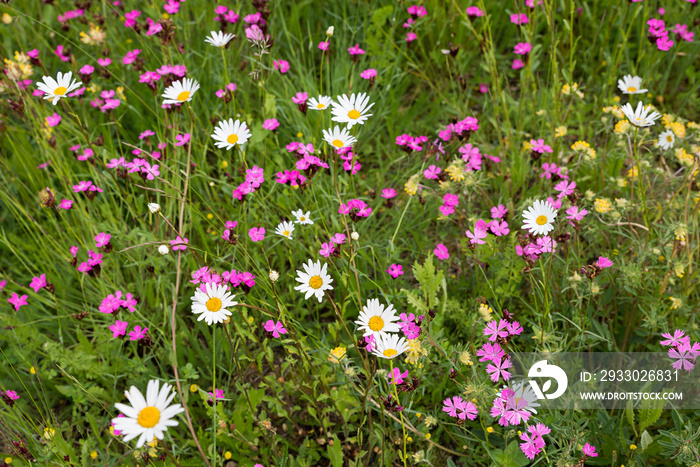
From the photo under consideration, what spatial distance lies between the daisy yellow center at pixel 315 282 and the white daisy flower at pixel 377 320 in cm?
22

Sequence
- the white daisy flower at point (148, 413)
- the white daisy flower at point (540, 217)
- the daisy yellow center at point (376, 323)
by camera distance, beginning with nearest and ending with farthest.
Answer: the white daisy flower at point (148, 413), the daisy yellow center at point (376, 323), the white daisy flower at point (540, 217)

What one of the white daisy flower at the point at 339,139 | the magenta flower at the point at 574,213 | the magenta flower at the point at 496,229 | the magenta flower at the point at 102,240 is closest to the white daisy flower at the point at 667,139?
the magenta flower at the point at 574,213

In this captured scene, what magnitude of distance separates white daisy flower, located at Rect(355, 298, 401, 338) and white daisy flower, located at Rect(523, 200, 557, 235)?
0.54m

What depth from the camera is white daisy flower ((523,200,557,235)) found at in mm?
1629

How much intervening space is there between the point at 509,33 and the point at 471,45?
281 mm

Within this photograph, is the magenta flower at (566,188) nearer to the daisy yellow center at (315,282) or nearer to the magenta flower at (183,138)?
the daisy yellow center at (315,282)

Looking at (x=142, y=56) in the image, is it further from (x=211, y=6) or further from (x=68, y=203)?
(x=68, y=203)

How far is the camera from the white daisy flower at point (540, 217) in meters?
1.63

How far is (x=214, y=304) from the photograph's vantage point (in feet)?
4.89

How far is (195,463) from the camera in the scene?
6.23 ft

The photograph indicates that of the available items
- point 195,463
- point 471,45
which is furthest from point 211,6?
point 195,463

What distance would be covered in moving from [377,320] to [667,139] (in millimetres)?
1653

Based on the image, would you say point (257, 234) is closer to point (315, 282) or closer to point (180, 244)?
point (315, 282)
